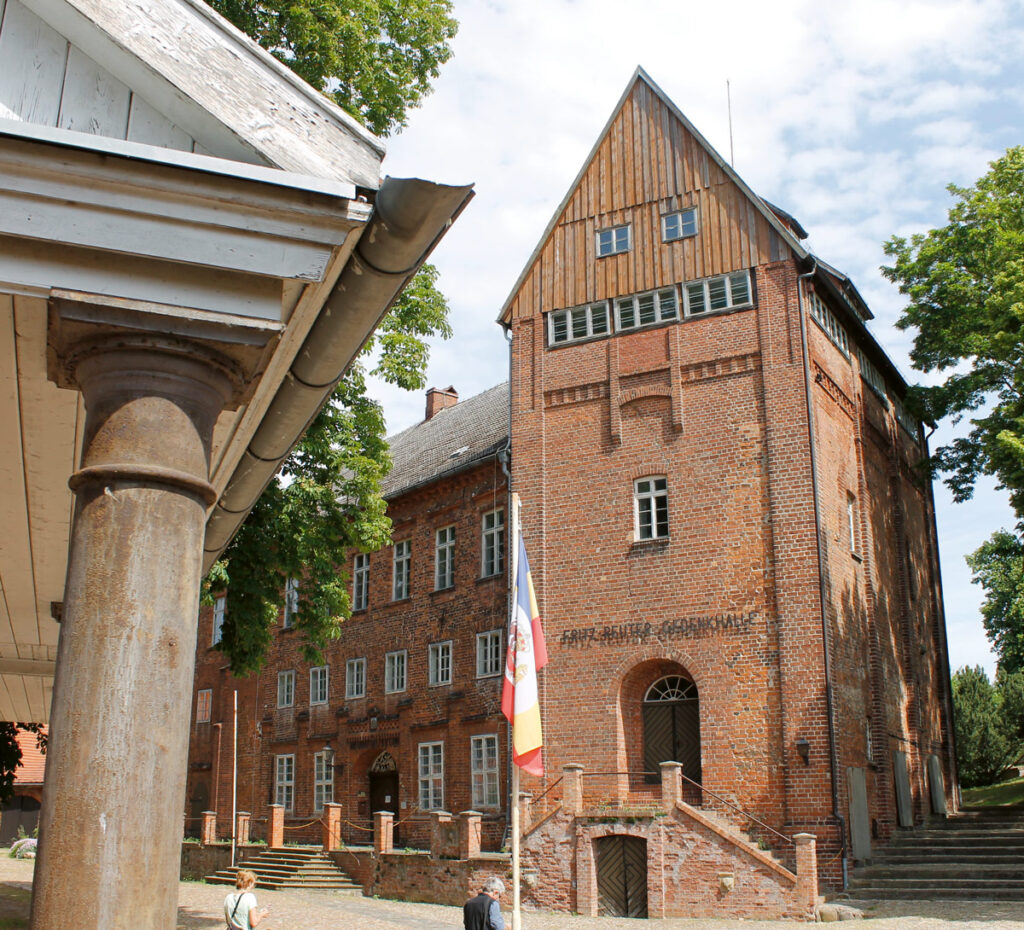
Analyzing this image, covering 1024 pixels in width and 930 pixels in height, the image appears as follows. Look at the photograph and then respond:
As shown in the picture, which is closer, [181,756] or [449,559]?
[181,756]

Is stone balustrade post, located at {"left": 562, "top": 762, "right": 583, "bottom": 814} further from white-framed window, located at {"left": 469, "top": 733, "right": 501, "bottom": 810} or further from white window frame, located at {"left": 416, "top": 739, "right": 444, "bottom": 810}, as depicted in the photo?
white window frame, located at {"left": 416, "top": 739, "right": 444, "bottom": 810}

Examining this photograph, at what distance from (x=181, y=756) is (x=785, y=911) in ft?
55.2

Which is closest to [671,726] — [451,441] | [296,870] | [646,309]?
[646,309]

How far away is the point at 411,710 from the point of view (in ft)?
92.6

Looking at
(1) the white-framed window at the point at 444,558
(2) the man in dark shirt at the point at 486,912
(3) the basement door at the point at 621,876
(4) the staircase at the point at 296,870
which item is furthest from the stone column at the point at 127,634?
(1) the white-framed window at the point at 444,558

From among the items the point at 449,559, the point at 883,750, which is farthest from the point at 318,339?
the point at 449,559

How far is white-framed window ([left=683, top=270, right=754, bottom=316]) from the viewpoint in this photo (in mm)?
22562

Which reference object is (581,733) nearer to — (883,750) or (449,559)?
(883,750)

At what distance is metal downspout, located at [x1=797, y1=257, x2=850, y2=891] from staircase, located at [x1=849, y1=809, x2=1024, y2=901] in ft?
3.11

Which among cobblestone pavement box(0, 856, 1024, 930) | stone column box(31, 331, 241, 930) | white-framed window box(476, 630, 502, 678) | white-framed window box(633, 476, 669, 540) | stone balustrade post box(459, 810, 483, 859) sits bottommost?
cobblestone pavement box(0, 856, 1024, 930)

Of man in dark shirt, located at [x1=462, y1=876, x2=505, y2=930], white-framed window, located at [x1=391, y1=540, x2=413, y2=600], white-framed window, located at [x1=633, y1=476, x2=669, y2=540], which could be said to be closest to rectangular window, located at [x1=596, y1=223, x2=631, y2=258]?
white-framed window, located at [x1=633, y1=476, x2=669, y2=540]

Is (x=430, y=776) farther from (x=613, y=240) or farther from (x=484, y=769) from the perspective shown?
(x=613, y=240)

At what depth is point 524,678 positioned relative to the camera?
11.2 meters

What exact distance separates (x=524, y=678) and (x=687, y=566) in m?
10.8
